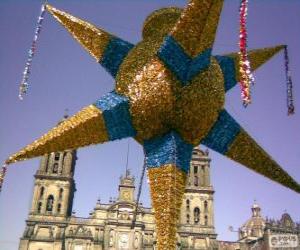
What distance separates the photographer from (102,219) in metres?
36.1

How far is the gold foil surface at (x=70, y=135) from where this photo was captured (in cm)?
428

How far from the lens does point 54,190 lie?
3550 centimetres

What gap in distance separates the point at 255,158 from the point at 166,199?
1.34 metres

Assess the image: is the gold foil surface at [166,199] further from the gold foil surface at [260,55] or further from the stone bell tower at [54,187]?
the stone bell tower at [54,187]

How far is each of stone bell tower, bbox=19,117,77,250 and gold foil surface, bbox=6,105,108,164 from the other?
96.9 feet

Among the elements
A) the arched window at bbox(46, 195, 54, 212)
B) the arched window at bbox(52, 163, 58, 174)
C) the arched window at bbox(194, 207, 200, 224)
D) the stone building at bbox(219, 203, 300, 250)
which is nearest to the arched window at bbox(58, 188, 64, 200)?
the arched window at bbox(46, 195, 54, 212)

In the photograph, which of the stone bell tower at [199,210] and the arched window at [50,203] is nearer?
the stone bell tower at [199,210]

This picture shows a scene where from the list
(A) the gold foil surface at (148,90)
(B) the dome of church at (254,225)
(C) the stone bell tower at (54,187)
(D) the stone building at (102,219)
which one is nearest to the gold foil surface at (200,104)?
(A) the gold foil surface at (148,90)

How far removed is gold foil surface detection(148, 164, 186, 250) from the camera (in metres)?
4.07

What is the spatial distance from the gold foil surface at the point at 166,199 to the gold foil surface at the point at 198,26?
1.30 metres

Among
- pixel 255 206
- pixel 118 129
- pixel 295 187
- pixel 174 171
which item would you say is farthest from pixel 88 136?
pixel 255 206

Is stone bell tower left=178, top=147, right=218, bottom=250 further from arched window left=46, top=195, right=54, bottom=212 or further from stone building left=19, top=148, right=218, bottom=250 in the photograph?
arched window left=46, top=195, right=54, bottom=212

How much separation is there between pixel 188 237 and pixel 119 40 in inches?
1263

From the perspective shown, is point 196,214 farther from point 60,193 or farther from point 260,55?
point 260,55
